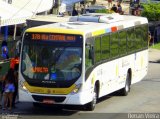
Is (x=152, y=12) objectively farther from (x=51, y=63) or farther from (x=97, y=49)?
(x=51, y=63)

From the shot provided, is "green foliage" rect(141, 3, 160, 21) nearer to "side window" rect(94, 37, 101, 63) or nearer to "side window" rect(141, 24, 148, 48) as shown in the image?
"side window" rect(141, 24, 148, 48)

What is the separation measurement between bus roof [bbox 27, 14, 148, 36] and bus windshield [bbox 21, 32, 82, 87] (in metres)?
0.44

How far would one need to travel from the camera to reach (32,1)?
36500 millimetres

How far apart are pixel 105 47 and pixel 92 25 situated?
0.93 m

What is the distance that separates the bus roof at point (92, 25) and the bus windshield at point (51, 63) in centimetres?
44

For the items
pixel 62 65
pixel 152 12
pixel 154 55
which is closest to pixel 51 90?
pixel 62 65

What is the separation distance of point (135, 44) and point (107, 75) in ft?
12.8

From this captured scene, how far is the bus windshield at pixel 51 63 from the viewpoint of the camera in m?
20.3

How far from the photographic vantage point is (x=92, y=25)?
2238 cm

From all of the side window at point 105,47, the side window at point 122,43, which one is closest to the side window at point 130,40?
the side window at point 122,43

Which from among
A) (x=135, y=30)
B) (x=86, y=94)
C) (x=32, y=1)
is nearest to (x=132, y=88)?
(x=135, y=30)

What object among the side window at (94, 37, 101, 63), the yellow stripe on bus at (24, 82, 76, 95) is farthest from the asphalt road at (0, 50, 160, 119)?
the side window at (94, 37, 101, 63)

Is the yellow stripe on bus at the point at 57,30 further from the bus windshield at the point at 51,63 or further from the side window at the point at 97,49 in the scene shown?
the side window at the point at 97,49

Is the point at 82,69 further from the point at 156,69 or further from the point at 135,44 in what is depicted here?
the point at 156,69
